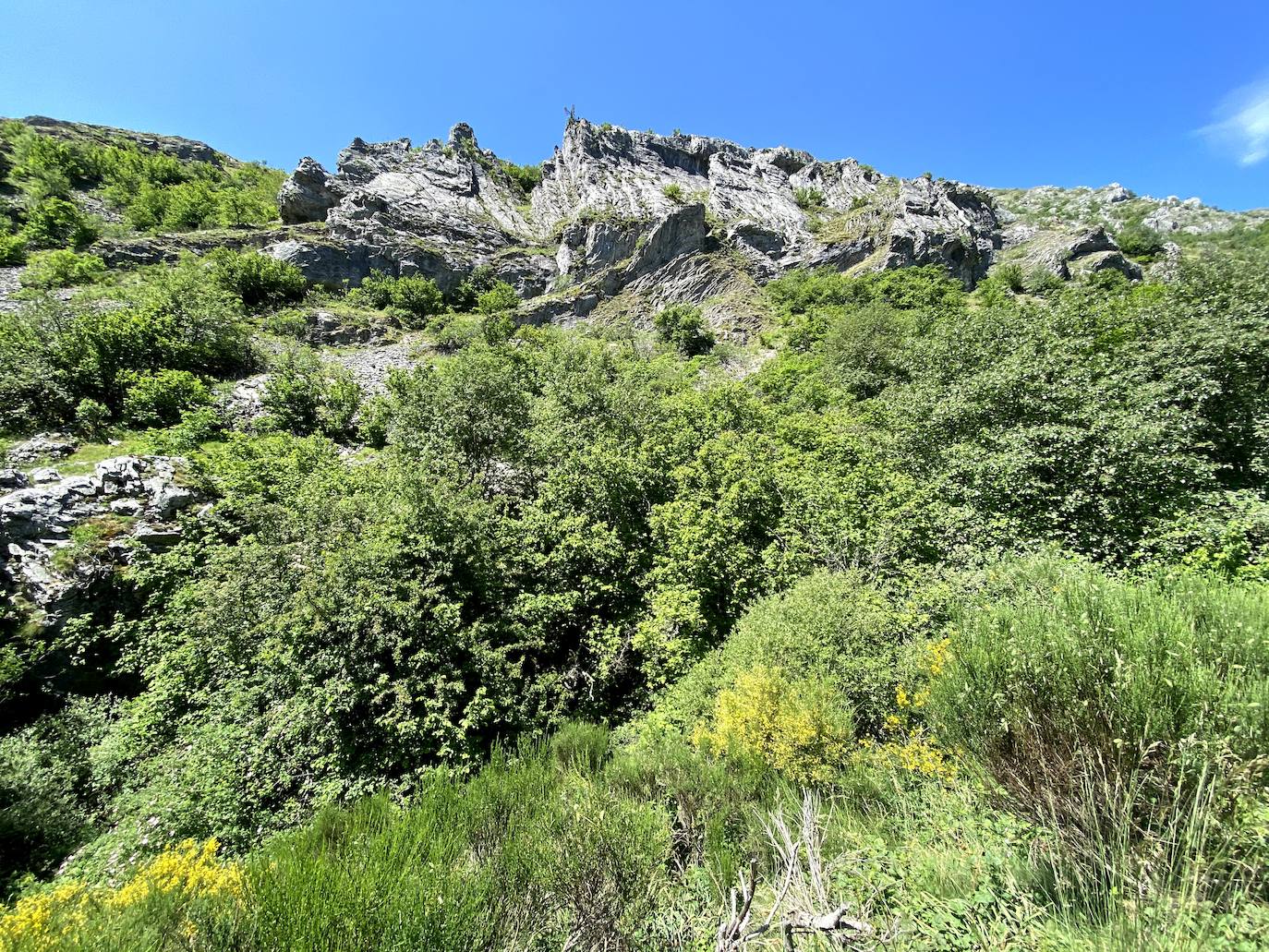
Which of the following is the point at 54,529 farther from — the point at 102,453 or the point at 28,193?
the point at 28,193

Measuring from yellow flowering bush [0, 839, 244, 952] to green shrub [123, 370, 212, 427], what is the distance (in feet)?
67.7

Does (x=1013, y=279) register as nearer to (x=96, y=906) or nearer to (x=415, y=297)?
(x=415, y=297)

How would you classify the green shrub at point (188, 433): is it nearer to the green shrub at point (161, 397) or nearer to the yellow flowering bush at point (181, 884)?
the green shrub at point (161, 397)

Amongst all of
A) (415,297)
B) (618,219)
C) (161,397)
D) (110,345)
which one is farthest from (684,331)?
(110,345)

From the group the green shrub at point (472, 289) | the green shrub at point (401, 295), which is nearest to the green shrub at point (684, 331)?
the green shrub at point (472, 289)

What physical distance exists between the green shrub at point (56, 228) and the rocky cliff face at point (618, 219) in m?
11.5

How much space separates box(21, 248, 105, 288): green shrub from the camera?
82.3 ft

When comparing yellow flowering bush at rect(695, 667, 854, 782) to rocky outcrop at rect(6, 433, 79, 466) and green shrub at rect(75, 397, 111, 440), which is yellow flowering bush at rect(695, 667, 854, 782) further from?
green shrub at rect(75, 397, 111, 440)

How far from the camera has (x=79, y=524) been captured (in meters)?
11.5

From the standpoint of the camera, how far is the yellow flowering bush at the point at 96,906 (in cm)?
263

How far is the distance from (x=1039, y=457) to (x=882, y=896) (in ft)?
37.4

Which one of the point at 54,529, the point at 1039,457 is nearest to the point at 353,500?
the point at 54,529

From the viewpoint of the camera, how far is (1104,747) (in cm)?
348

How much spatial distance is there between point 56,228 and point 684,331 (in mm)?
47346
